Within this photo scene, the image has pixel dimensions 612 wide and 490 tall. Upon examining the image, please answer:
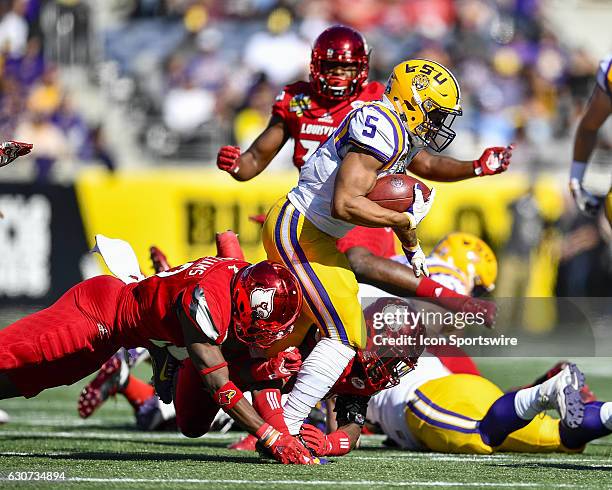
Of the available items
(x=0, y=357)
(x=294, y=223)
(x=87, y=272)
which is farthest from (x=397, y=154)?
(x=87, y=272)

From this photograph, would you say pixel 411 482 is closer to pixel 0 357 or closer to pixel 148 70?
pixel 0 357

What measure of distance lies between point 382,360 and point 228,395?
0.86 metres

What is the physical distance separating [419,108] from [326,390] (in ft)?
4.44

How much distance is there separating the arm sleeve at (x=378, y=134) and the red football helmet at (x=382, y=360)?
→ 786 mm

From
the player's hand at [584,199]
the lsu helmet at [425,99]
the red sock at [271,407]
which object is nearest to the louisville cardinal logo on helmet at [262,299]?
the red sock at [271,407]

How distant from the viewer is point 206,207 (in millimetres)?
13109

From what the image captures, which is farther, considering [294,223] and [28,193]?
[28,193]

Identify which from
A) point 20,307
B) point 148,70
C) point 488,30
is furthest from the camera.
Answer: point 488,30

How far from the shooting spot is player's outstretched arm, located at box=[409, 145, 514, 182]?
626 cm

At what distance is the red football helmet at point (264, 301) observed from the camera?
15.8 ft

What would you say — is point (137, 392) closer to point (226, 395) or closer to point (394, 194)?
point (226, 395)

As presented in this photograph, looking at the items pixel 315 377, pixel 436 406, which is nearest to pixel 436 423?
pixel 436 406

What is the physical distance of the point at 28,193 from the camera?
41.9ft

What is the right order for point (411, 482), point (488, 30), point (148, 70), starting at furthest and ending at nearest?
point (488, 30) → point (148, 70) → point (411, 482)
